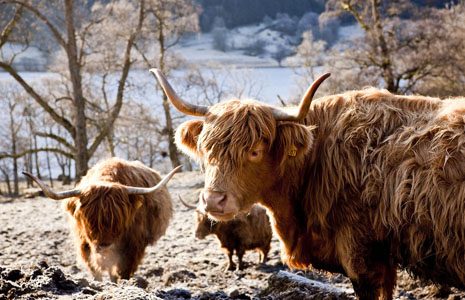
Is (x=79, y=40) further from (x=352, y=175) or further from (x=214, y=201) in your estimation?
(x=352, y=175)

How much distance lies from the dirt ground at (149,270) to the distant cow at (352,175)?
693mm

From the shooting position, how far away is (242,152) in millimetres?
3688

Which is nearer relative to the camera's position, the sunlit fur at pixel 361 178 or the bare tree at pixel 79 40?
the sunlit fur at pixel 361 178

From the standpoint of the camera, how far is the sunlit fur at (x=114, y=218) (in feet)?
19.2

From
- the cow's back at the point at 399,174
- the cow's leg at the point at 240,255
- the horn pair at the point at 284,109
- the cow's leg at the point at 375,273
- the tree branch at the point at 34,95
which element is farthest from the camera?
the tree branch at the point at 34,95

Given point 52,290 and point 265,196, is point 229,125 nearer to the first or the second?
point 265,196

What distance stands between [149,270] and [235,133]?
4736 millimetres

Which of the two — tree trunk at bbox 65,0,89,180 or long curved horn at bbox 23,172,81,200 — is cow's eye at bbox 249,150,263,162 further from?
tree trunk at bbox 65,0,89,180

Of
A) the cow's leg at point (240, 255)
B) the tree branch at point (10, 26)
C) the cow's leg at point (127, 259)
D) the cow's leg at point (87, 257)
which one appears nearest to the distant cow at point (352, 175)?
the cow's leg at point (127, 259)

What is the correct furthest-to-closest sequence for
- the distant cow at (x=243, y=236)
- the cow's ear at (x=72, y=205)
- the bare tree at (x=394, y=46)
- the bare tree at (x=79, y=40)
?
the bare tree at (x=394, y=46)
the bare tree at (x=79, y=40)
the distant cow at (x=243, y=236)
the cow's ear at (x=72, y=205)

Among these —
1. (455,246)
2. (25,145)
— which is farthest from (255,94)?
(455,246)

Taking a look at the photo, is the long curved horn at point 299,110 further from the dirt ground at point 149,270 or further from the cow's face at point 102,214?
the cow's face at point 102,214

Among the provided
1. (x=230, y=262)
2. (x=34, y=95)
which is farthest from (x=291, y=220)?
(x=34, y=95)

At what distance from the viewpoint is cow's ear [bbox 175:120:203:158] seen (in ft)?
13.5
